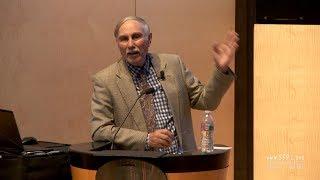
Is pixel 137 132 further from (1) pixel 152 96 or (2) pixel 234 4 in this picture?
(2) pixel 234 4

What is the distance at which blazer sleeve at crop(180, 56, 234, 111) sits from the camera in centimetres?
258

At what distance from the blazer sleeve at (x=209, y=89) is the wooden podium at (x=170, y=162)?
1.26ft

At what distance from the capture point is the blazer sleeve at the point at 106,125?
2.43 metres

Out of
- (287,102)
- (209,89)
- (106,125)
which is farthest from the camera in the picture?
(287,102)

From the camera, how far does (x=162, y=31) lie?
4105 millimetres

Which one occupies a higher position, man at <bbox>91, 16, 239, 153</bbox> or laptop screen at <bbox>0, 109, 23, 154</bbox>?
man at <bbox>91, 16, 239, 153</bbox>

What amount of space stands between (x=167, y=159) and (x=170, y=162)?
0.8 inches

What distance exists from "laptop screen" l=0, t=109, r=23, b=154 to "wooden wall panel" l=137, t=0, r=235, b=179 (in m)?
1.72

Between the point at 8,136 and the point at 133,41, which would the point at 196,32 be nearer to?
the point at 133,41

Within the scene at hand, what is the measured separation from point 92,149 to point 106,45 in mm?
1896

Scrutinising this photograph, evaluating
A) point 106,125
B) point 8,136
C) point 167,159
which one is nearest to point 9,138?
point 8,136

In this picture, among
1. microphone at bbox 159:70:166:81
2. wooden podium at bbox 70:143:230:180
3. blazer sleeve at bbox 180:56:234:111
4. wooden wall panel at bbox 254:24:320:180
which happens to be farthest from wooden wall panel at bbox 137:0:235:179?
wooden podium at bbox 70:143:230:180

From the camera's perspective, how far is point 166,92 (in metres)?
2.71

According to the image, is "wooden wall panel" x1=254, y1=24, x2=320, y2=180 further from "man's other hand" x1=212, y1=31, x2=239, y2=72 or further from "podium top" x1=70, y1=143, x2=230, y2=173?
"podium top" x1=70, y1=143, x2=230, y2=173
